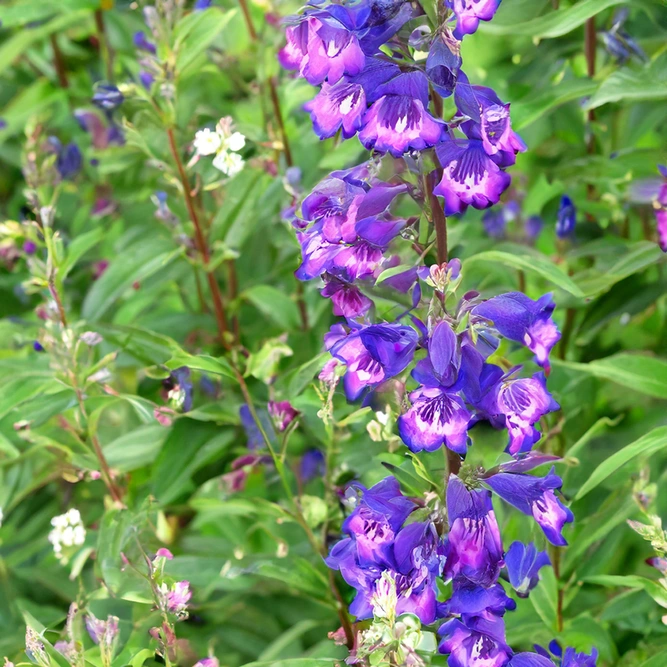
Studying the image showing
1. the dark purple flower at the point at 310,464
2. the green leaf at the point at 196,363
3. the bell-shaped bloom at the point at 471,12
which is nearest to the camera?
the bell-shaped bloom at the point at 471,12

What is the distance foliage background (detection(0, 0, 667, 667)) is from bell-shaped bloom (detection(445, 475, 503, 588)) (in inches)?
7.8

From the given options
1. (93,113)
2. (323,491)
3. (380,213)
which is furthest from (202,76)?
(380,213)

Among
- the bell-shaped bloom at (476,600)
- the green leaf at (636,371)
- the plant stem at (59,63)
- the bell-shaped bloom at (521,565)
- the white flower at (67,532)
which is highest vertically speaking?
the plant stem at (59,63)

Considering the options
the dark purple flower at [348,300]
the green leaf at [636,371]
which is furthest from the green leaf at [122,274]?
the green leaf at [636,371]

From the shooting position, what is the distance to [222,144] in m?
1.25

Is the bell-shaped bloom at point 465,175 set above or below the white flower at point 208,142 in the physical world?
above

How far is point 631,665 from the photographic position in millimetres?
1152

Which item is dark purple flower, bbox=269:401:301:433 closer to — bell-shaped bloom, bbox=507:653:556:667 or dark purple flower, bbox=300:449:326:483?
dark purple flower, bbox=300:449:326:483

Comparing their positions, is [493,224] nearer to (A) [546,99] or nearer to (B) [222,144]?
(A) [546,99]

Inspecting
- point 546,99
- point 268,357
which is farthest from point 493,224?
point 268,357

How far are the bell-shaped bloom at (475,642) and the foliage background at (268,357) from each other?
199mm

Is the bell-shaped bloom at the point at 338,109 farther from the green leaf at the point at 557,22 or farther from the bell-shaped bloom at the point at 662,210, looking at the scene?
the bell-shaped bloom at the point at 662,210

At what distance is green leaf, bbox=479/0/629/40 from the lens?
1.13 metres

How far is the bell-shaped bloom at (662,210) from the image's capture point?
125 cm
